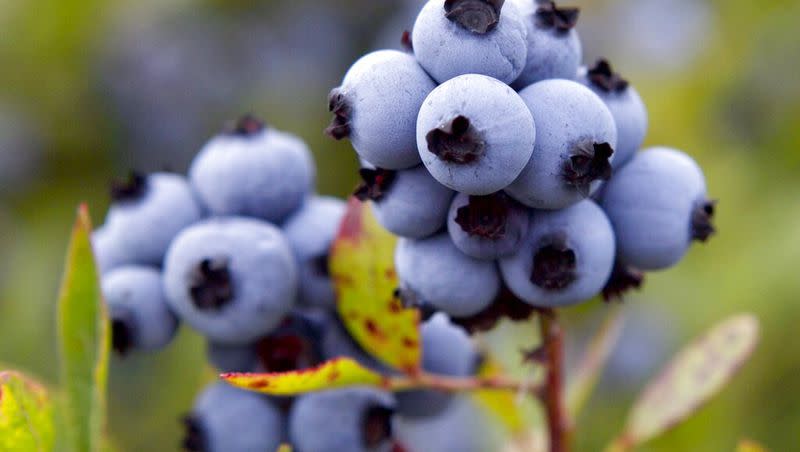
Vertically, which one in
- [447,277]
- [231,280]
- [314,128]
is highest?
[314,128]

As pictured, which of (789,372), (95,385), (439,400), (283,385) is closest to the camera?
(283,385)

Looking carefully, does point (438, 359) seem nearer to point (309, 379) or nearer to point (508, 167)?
point (309, 379)

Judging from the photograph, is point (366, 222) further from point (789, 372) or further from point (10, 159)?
point (10, 159)

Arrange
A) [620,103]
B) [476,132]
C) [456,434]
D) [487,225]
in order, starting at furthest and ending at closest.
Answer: [456,434] < [620,103] < [487,225] < [476,132]

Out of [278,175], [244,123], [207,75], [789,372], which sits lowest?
[789,372]

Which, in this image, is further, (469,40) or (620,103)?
(620,103)

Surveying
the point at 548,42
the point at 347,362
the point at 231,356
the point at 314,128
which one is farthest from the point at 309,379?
the point at 314,128

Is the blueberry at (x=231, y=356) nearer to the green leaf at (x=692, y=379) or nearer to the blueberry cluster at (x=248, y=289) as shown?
the blueberry cluster at (x=248, y=289)

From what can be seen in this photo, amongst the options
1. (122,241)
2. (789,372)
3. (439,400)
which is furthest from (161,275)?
(789,372)
